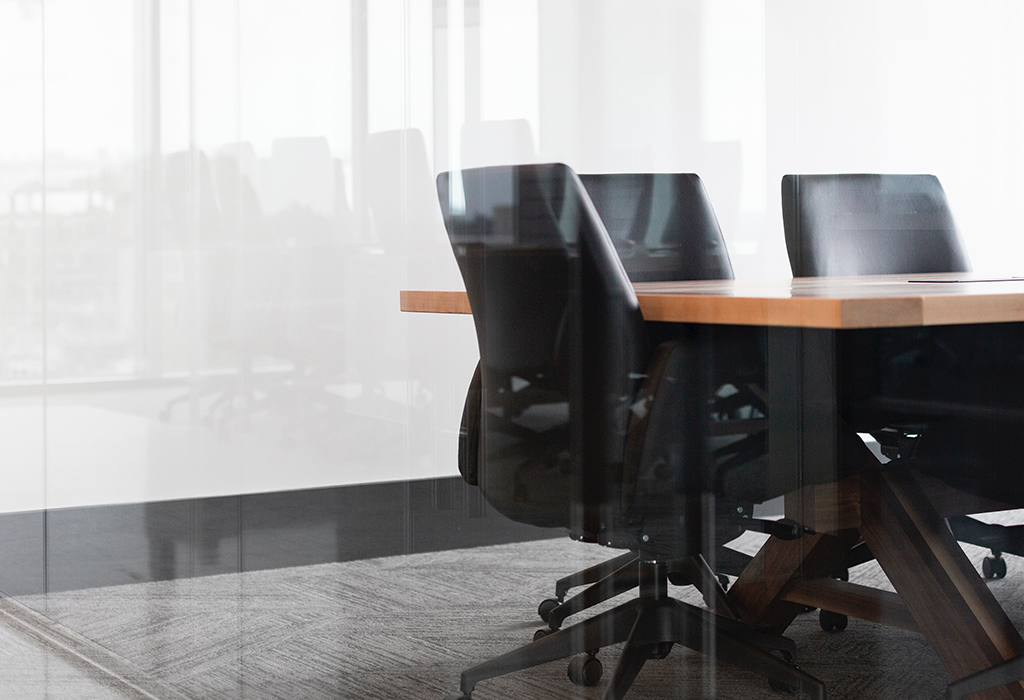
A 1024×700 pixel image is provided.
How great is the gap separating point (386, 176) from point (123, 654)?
1.06 m

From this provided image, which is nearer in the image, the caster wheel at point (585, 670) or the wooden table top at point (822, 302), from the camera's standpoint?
the wooden table top at point (822, 302)

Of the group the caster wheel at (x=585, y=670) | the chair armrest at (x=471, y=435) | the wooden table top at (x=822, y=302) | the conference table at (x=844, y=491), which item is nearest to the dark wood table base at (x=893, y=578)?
the conference table at (x=844, y=491)

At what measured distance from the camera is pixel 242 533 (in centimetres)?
226

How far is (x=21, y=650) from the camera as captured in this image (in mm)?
2447

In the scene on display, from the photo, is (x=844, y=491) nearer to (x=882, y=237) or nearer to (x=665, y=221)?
(x=665, y=221)

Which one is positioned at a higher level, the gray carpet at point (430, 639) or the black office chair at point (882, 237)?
the black office chair at point (882, 237)

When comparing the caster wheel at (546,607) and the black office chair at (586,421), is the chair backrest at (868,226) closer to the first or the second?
the black office chair at (586,421)

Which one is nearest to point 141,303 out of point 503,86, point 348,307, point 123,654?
point 348,307

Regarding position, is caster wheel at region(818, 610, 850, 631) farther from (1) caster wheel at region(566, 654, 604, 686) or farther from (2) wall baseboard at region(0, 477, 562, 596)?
(2) wall baseboard at region(0, 477, 562, 596)

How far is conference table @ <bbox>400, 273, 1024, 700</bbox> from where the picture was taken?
6.43 ft

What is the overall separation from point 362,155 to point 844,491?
3.46 feet

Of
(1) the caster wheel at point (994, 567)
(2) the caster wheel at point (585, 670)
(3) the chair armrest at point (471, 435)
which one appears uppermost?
(3) the chair armrest at point (471, 435)

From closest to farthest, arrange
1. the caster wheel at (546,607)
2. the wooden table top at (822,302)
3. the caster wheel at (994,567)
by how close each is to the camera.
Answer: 1. the wooden table top at (822,302)
2. the caster wheel at (546,607)
3. the caster wheel at (994,567)

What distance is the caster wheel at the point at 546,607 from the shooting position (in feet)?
6.63
